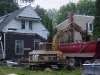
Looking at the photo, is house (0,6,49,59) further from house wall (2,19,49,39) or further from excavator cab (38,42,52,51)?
excavator cab (38,42,52,51)

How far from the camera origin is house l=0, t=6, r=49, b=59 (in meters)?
34.3

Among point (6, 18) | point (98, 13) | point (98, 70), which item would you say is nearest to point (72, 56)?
point (98, 13)

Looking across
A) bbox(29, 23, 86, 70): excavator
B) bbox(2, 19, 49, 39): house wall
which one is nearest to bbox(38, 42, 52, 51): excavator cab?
bbox(29, 23, 86, 70): excavator

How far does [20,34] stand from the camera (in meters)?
35.6

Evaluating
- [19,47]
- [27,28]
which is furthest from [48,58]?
[27,28]

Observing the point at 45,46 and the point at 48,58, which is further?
the point at 45,46

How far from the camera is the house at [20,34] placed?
3428cm

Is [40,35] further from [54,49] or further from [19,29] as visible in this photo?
[54,49]

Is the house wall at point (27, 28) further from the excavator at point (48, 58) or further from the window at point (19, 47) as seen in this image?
the excavator at point (48, 58)

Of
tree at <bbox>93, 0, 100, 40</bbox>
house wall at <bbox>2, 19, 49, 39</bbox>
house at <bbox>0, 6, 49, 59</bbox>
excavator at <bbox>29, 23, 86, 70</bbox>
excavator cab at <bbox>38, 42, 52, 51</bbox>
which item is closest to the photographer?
excavator at <bbox>29, 23, 86, 70</bbox>

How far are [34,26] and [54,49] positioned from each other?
13.7 metres

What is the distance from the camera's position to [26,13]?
36.3 m

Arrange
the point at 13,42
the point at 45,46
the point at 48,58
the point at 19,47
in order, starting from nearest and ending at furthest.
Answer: the point at 48,58, the point at 45,46, the point at 13,42, the point at 19,47

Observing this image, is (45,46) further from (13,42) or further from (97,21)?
(97,21)
